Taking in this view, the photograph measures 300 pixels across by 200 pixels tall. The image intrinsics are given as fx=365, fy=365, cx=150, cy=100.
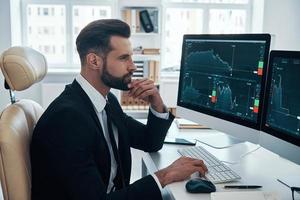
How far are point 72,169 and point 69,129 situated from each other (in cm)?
13

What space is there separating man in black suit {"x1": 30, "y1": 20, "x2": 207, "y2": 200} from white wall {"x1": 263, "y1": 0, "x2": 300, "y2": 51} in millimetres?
3510

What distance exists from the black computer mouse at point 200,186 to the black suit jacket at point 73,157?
108mm

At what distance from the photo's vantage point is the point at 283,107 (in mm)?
1283

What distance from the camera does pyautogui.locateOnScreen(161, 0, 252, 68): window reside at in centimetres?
486

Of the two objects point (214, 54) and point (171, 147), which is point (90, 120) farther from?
point (214, 54)

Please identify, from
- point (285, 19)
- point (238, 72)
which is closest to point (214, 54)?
point (238, 72)

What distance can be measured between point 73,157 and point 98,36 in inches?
19.6

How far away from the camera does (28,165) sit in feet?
4.11

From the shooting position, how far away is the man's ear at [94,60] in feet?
4.63

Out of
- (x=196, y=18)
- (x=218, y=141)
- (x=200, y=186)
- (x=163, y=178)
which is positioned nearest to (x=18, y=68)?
(x=163, y=178)

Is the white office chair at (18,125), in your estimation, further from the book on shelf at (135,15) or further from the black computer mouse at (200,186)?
the book on shelf at (135,15)

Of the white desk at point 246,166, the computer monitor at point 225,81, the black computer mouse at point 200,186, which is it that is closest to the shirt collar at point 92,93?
the white desk at point 246,166

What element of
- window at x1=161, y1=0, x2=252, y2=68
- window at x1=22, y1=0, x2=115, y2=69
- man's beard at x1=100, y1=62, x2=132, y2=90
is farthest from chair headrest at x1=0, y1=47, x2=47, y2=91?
window at x1=161, y1=0, x2=252, y2=68

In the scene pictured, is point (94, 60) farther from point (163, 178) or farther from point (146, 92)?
point (163, 178)
